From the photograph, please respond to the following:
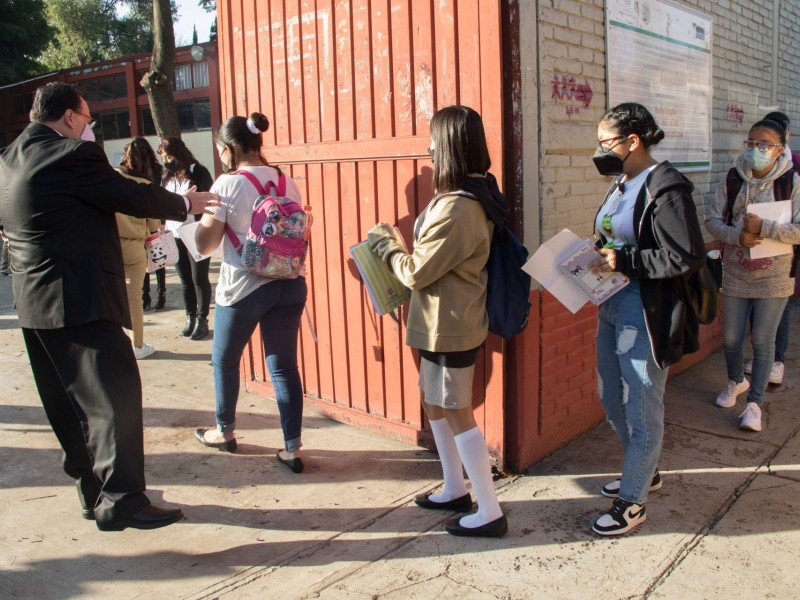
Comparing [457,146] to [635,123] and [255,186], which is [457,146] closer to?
[635,123]

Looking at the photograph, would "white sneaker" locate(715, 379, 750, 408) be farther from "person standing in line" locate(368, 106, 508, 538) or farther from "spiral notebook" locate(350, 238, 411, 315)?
"spiral notebook" locate(350, 238, 411, 315)

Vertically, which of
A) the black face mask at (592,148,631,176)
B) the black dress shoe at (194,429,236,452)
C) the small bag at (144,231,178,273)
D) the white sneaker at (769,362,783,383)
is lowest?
the black dress shoe at (194,429,236,452)

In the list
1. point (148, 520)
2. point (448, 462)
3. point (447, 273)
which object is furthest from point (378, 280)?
point (148, 520)

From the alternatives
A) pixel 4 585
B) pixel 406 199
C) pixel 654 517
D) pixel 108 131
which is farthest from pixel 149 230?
pixel 108 131

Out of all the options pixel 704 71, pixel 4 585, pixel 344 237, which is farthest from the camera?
pixel 704 71

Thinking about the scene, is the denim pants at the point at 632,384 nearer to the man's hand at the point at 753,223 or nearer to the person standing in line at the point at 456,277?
the person standing in line at the point at 456,277

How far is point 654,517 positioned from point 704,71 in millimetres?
3626

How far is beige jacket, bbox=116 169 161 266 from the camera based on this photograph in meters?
5.78

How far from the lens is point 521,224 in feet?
12.0

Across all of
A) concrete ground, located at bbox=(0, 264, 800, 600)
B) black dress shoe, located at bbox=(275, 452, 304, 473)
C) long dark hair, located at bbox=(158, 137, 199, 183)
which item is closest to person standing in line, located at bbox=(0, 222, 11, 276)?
concrete ground, located at bbox=(0, 264, 800, 600)

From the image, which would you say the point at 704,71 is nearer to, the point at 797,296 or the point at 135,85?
the point at 797,296

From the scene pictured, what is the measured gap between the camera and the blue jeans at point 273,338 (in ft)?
12.6

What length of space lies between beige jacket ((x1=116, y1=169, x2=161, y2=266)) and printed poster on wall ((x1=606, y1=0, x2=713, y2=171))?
12.4ft

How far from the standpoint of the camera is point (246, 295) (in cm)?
381
